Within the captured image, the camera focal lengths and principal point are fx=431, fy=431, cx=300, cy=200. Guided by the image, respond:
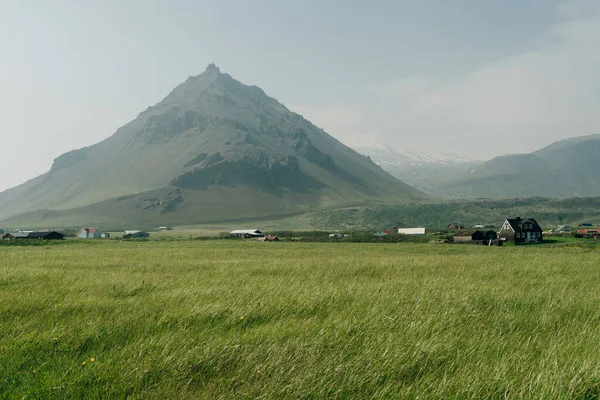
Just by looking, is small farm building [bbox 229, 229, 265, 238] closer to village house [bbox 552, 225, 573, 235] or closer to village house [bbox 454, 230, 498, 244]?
village house [bbox 454, 230, 498, 244]

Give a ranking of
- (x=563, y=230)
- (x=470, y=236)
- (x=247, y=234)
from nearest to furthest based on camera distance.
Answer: (x=470, y=236), (x=247, y=234), (x=563, y=230)

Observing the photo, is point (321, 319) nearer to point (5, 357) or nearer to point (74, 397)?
point (74, 397)

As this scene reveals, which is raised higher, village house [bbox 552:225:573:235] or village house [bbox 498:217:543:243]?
village house [bbox 498:217:543:243]

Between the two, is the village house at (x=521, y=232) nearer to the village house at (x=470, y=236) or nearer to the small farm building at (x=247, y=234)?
the village house at (x=470, y=236)

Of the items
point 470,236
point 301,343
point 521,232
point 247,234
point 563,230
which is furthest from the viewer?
point 563,230

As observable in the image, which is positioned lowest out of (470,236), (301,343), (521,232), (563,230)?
(563,230)

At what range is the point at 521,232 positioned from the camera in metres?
102

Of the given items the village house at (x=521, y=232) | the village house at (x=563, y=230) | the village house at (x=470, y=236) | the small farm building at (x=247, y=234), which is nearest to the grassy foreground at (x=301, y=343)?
the village house at (x=470, y=236)

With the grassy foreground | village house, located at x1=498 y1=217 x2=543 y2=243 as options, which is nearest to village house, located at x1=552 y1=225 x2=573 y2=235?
village house, located at x1=498 y1=217 x2=543 y2=243

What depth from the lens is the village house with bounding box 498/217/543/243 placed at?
100562mm

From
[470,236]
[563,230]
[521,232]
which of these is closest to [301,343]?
[470,236]

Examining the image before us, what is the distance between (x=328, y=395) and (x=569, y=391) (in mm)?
2859

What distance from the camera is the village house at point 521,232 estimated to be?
10056cm

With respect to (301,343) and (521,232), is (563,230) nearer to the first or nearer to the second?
(521,232)
